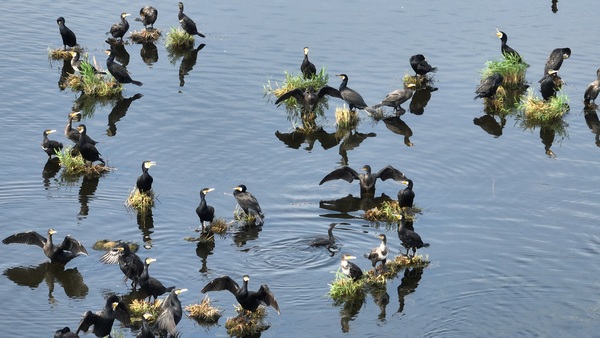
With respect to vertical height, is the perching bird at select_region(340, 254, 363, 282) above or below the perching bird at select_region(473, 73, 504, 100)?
below

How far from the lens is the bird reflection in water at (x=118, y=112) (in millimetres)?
30594

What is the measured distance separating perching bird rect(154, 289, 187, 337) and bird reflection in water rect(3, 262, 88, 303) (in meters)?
2.60

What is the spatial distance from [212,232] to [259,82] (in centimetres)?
1087

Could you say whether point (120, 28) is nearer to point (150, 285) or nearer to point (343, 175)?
point (343, 175)

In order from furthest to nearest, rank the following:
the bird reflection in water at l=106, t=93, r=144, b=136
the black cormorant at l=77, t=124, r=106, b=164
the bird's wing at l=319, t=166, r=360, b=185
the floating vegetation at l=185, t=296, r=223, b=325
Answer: the bird reflection in water at l=106, t=93, r=144, b=136 < the black cormorant at l=77, t=124, r=106, b=164 < the bird's wing at l=319, t=166, r=360, b=185 < the floating vegetation at l=185, t=296, r=223, b=325

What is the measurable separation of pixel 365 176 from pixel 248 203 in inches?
138

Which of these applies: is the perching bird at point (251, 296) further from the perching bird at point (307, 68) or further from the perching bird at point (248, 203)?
the perching bird at point (307, 68)

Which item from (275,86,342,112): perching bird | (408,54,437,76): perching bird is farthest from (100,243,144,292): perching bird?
(408,54,437,76): perching bird

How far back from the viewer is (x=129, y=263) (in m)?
21.5

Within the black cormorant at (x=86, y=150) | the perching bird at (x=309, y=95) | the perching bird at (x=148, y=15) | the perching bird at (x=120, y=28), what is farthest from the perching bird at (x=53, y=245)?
the perching bird at (x=148, y=15)

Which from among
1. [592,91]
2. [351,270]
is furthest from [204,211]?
[592,91]

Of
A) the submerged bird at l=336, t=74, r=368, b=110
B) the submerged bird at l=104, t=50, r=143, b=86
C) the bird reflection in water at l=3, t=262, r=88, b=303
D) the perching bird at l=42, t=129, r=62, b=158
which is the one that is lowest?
the bird reflection in water at l=3, t=262, r=88, b=303

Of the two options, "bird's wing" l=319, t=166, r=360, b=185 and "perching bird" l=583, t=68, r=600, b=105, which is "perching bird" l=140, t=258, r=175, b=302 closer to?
"bird's wing" l=319, t=166, r=360, b=185

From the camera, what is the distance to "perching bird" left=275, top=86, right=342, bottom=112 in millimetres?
31156
